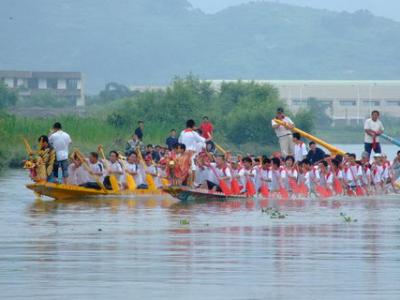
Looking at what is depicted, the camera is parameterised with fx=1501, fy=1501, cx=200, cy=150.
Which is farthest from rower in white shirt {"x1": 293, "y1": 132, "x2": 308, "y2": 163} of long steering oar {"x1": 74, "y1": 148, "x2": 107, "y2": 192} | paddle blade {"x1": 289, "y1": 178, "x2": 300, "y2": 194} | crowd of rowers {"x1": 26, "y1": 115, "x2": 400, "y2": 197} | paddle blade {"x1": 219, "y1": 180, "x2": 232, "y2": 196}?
Result: long steering oar {"x1": 74, "y1": 148, "x2": 107, "y2": 192}

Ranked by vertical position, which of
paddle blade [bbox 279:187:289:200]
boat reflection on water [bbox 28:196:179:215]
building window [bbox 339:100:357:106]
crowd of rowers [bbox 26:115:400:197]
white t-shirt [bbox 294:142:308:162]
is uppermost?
building window [bbox 339:100:357:106]

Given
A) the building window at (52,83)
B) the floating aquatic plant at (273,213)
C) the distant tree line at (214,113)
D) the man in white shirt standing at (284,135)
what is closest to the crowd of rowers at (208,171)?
the man in white shirt standing at (284,135)

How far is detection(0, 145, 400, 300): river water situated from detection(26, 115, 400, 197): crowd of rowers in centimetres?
168

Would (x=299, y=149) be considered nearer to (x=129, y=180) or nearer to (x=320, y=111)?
(x=129, y=180)

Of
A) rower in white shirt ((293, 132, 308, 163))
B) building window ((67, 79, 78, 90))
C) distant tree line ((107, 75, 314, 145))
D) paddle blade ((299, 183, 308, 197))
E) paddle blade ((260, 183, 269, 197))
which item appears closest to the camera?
paddle blade ((260, 183, 269, 197))

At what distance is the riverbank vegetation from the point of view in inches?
2306

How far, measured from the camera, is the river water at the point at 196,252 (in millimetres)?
14086

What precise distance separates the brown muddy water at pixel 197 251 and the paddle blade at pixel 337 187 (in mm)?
3880

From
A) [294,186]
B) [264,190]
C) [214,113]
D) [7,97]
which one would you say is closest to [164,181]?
[264,190]

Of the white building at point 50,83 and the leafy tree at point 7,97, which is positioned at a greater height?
the white building at point 50,83

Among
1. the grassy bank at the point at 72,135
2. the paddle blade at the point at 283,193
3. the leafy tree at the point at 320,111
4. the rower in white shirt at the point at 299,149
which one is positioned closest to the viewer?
the paddle blade at the point at 283,193

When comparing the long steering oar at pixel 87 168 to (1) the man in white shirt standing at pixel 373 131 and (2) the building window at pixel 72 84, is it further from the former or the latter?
(2) the building window at pixel 72 84

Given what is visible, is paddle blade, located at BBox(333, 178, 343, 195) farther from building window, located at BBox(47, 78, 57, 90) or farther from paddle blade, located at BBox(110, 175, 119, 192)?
building window, located at BBox(47, 78, 57, 90)

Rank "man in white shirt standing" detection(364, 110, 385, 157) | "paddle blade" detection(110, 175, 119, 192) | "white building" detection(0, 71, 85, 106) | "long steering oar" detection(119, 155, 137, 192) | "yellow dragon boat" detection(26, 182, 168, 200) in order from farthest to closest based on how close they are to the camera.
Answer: "white building" detection(0, 71, 85, 106), "man in white shirt standing" detection(364, 110, 385, 157), "long steering oar" detection(119, 155, 137, 192), "paddle blade" detection(110, 175, 119, 192), "yellow dragon boat" detection(26, 182, 168, 200)
